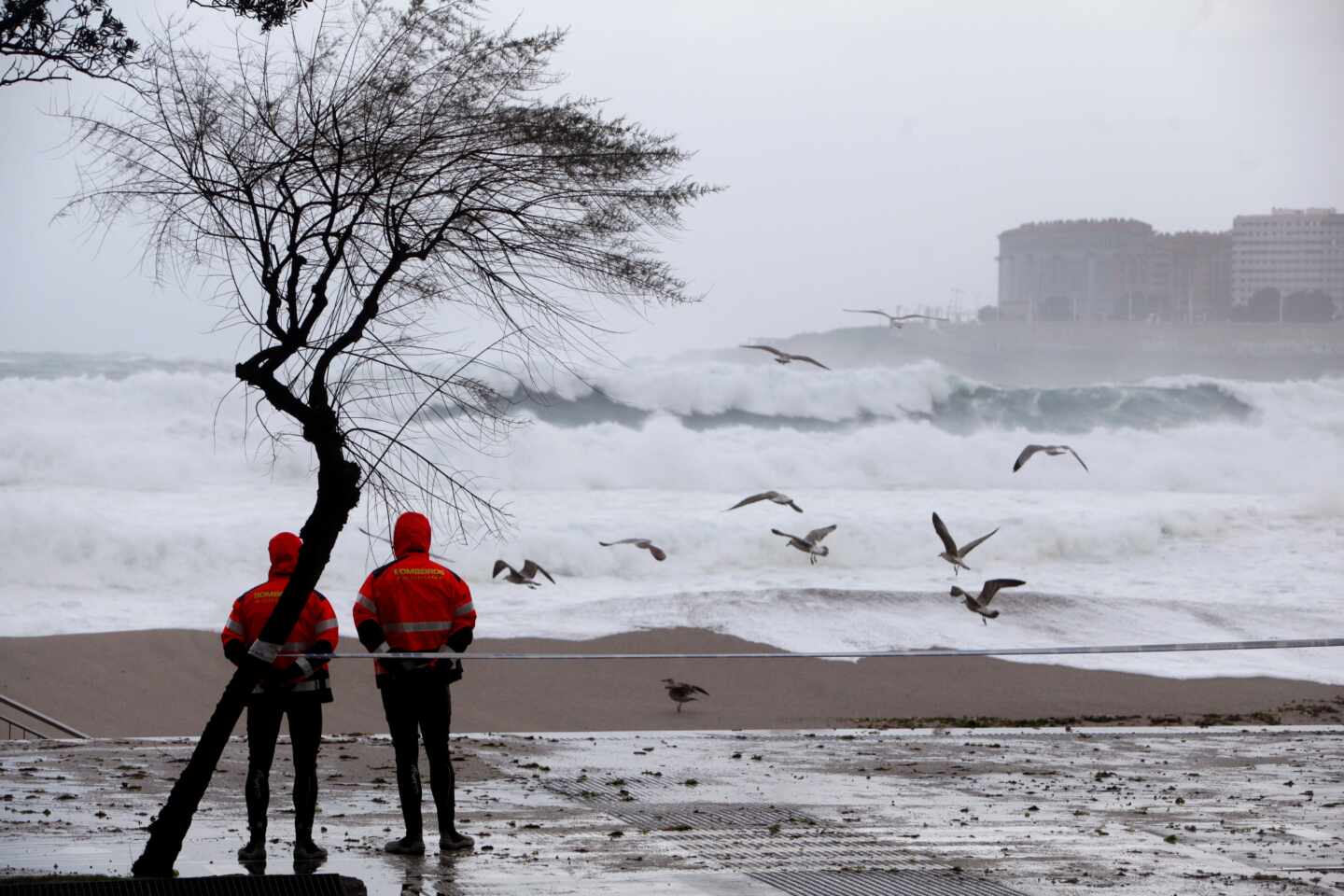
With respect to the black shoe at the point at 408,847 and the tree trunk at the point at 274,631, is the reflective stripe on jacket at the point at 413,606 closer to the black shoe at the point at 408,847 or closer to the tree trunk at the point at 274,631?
the tree trunk at the point at 274,631

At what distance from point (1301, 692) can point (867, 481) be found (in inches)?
935

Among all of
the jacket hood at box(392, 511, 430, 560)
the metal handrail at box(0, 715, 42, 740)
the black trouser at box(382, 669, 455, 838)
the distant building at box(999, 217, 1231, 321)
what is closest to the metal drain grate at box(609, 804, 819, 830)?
the black trouser at box(382, 669, 455, 838)

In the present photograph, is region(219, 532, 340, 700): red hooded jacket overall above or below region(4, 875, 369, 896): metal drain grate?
above

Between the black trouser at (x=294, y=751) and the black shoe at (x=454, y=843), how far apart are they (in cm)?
60

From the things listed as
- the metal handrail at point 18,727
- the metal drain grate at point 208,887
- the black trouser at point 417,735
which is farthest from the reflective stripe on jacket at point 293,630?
the metal handrail at point 18,727

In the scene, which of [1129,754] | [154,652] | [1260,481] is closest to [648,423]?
[1260,481]

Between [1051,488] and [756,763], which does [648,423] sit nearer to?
[1051,488]

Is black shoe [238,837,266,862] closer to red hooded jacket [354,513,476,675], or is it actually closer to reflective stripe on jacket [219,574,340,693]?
reflective stripe on jacket [219,574,340,693]

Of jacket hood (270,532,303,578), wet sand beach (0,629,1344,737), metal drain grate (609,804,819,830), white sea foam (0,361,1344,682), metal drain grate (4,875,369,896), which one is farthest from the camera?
white sea foam (0,361,1344,682)

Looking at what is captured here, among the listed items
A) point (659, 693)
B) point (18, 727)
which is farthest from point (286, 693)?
point (659, 693)

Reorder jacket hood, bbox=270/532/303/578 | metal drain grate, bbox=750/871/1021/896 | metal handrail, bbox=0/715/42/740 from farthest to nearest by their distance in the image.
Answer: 1. metal handrail, bbox=0/715/42/740
2. jacket hood, bbox=270/532/303/578
3. metal drain grate, bbox=750/871/1021/896

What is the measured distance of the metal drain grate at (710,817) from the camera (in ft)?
27.3

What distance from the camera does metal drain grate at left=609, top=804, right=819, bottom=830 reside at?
8.33 m

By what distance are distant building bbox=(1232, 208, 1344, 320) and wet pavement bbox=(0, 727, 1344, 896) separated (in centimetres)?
6338
